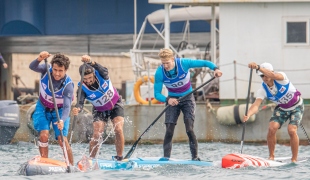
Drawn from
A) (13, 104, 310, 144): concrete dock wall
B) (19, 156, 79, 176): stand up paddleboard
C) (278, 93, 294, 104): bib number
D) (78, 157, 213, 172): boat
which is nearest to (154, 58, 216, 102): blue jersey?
(78, 157, 213, 172): boat

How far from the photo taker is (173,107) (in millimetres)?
17375

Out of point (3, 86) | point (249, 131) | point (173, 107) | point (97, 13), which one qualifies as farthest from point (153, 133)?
point (3, 86)

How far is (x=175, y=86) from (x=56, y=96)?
2.44m

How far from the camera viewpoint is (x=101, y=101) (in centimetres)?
1644

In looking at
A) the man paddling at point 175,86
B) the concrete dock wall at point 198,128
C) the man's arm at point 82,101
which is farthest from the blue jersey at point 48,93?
the concrete dock wall at point 198,128

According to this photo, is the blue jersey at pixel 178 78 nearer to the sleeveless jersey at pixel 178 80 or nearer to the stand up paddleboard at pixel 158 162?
the sleeveless jersey at pixel 178 80

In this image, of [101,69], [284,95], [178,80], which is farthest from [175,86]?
[284,95]

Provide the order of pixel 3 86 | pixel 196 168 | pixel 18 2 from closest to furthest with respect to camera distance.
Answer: pixel 196 168 < pixel 18 2 < pixel 3 86

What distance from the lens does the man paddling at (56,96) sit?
15.2 metres

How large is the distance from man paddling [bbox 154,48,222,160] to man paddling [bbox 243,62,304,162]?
37.0 inches

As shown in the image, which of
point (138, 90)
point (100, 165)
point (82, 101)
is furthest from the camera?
point (138, 90)

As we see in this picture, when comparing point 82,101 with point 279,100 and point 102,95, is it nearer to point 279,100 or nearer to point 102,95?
point 102,95

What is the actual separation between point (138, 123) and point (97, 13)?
8322mm

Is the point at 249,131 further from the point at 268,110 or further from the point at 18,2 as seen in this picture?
the point at 18,2
